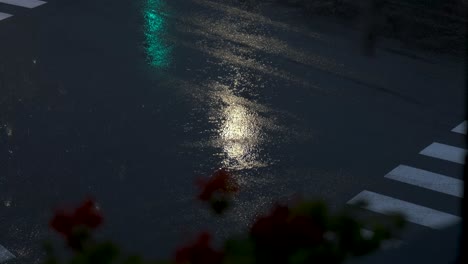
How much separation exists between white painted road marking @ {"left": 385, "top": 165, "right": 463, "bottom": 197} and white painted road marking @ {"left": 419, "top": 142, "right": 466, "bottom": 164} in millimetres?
446

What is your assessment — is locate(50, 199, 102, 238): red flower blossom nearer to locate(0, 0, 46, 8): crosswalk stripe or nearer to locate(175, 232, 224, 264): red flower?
locate(175, 232, 224, 264): red flower

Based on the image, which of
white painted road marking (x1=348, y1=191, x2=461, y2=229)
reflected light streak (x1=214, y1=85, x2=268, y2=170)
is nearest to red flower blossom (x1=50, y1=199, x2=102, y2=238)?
white painted road marking (x1=348, y1=191, x2=461, y2=229)

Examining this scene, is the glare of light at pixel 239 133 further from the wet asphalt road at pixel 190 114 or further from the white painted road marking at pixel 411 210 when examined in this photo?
the white painted road marking at pixel 411 210

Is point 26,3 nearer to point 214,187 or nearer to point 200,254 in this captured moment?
point 214,187

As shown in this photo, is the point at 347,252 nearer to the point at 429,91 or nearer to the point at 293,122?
the point at 293,122

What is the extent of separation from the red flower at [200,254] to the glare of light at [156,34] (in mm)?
10410

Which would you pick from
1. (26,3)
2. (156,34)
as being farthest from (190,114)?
(26,3)

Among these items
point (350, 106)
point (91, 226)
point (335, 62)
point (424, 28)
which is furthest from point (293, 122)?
point (91, 226)

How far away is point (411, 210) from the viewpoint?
1069cm

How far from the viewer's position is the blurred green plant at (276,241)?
4164 millimetres

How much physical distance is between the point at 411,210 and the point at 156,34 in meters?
6.37

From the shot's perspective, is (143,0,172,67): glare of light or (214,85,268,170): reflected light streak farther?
(143,0,172,67): glare of light

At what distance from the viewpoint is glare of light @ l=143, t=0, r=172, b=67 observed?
14789 mm

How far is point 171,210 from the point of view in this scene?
1068cm
